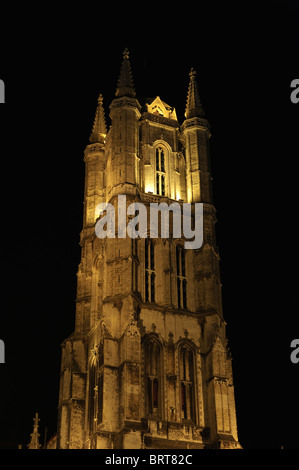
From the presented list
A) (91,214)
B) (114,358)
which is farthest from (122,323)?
(91,214)

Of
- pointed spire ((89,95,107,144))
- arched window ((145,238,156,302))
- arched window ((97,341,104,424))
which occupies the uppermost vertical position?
pointed spire ((89,95,107,144))

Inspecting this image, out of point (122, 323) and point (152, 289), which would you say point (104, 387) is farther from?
point (152, 289)

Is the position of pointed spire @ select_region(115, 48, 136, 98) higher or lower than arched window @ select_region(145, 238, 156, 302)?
higher

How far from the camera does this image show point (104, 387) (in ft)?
151

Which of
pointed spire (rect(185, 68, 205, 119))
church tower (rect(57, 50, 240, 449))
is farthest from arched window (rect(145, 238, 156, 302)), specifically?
pointed spire (rect(185, 68, 205, 119))

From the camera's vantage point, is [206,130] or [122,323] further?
[206,130]

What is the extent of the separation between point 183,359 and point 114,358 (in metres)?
4.90

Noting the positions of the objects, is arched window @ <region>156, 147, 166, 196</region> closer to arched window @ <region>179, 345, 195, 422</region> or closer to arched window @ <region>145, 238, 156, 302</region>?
arched window @ <region>145, 238, 156, 302</region>

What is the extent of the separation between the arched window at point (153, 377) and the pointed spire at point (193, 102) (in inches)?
847

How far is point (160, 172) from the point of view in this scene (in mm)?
57906

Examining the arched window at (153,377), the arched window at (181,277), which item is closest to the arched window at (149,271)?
the arched window at (181,277)

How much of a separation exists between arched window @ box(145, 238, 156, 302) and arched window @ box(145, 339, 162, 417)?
11.6 ft

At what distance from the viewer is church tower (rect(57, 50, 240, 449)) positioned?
151ft

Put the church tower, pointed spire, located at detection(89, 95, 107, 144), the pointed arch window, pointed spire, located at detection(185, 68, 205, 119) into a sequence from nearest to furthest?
the church tower, the pointed arch window, pointed spire, located at detection(185, 68, 205, 119), pointed spire, located at detection(89, 95, 107, 144)
